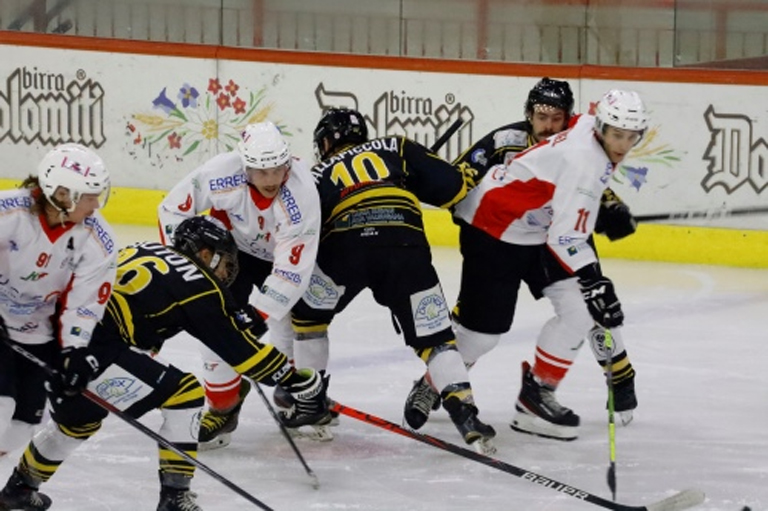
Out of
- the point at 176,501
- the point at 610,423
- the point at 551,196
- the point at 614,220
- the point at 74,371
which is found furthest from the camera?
the point at 614,220

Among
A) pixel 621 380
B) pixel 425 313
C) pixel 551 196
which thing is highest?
pixel 551 196

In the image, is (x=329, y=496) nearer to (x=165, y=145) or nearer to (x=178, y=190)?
(x=178, y=190)

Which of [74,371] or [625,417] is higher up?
[74,371]

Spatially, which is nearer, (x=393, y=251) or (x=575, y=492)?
(x=575, y=492)

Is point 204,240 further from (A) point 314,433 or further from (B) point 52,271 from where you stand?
(A) point 314,433

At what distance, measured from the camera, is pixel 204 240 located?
13.5 ft

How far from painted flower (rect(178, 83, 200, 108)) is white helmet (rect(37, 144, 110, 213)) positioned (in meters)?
4.61

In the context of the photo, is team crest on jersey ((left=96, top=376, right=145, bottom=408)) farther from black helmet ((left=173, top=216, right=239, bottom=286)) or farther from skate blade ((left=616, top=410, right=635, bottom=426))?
skate blade ((left=616, top=410, right=635, bottom=426))

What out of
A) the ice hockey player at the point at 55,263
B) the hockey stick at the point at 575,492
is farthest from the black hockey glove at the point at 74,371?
the hockey stick at the point at 575,492

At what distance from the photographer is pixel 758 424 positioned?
5.14m

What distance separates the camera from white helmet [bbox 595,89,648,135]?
4.64 meters

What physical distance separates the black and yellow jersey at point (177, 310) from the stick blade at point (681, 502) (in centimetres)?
102

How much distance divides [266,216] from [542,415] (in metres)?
1.08

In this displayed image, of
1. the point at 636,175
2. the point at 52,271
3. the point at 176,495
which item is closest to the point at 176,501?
the point at 176,495
